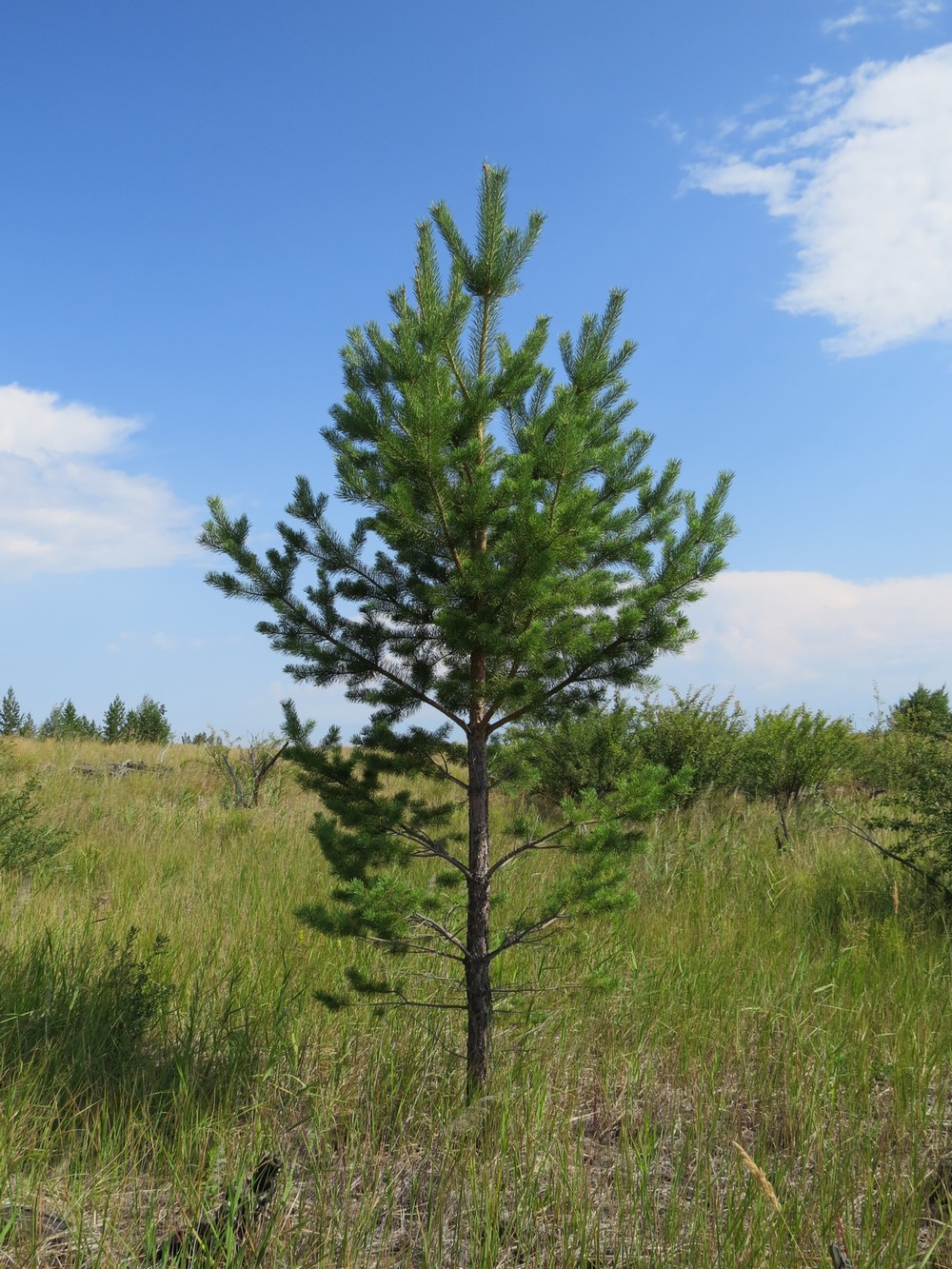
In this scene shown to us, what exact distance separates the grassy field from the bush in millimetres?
5015

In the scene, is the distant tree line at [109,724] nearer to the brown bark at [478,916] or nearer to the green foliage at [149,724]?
the green foliage at [149,724]

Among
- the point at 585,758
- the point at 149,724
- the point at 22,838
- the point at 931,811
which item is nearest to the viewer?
the point at 931,811

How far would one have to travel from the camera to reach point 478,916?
13.4 feet

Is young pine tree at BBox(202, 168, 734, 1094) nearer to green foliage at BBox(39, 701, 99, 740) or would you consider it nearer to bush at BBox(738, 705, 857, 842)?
bush at BBox(738, 705, 857, 842)

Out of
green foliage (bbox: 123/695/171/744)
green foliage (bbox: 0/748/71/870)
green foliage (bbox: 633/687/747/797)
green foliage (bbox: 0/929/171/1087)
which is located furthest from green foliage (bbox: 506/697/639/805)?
green foliage (bbox: 123/695/171/744)

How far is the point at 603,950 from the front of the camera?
19.4 ft

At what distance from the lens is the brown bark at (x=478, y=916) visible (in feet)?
13.0

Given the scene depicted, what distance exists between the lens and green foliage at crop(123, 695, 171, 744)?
2352cm

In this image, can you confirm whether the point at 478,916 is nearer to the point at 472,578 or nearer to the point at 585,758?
the point at 472,578

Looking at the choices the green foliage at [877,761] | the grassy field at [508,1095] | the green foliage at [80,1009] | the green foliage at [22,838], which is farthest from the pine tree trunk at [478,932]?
the green foliage at [877,761]

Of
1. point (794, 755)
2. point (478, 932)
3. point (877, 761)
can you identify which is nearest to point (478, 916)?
point (478, 932)

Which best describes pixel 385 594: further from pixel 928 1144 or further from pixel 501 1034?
pixel 928 1144

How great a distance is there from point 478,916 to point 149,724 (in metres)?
21.9

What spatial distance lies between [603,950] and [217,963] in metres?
2.53
